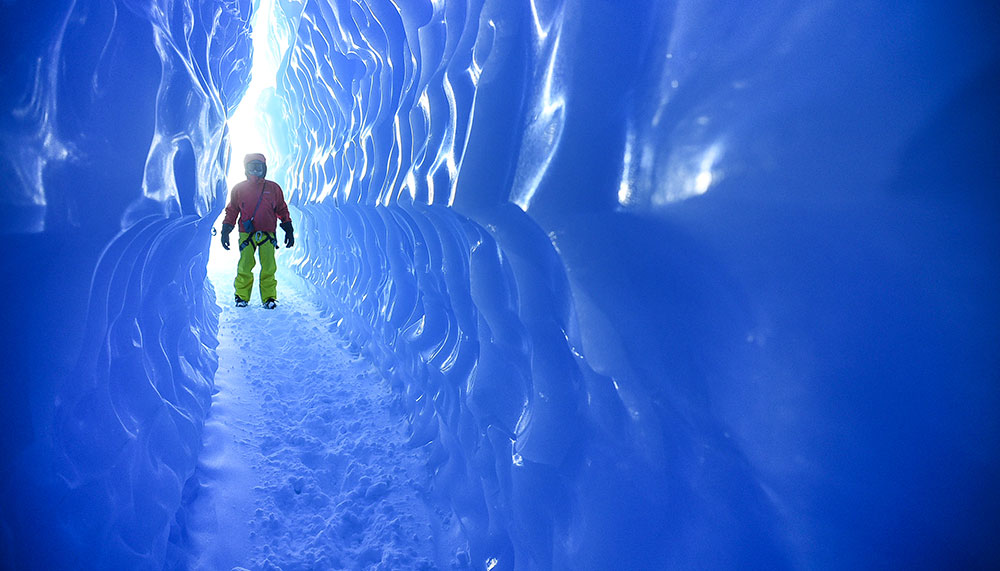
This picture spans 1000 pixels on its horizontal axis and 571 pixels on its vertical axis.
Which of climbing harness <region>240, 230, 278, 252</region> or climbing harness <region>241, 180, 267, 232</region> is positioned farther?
climbing harness <region>240, 230, 278, 252</region>

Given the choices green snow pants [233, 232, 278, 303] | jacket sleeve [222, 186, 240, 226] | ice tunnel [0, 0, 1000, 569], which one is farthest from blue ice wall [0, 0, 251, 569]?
green snow pants [233, 232, 278, 303]

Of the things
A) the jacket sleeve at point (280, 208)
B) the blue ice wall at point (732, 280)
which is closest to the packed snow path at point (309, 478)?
the blue ice wall at point (732, 280)

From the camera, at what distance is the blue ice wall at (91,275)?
1.13 metres

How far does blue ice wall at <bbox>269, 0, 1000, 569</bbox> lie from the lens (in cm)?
75

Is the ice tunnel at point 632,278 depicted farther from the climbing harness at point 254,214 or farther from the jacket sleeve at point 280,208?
the jacket sleeve at point 280,208

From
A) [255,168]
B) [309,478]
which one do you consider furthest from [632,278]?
[255,168]

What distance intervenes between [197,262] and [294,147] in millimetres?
5853

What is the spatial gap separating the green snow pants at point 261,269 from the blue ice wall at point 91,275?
3454mm

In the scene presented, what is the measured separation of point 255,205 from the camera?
18.0 ft

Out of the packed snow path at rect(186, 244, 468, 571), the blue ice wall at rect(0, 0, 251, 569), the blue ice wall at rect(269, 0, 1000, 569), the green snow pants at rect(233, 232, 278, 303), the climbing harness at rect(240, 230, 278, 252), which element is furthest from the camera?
the green snow pants at rect(233, 232, 278, 303)

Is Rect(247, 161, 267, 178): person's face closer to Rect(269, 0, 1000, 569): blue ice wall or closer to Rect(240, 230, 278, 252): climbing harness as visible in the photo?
Rect(240, 230, 278, 252): climbing harness

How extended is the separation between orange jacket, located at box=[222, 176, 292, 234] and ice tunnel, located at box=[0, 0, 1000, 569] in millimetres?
3082

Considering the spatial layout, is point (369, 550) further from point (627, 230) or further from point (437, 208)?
point (627, 230)

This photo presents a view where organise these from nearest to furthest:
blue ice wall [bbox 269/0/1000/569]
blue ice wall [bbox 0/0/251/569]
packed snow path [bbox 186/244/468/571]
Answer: blue ice wall [bbox 269/0/1000/569], blue ice wall [bbox 0/0/251/569], packed snow path [bbox 186/244/468/571]
